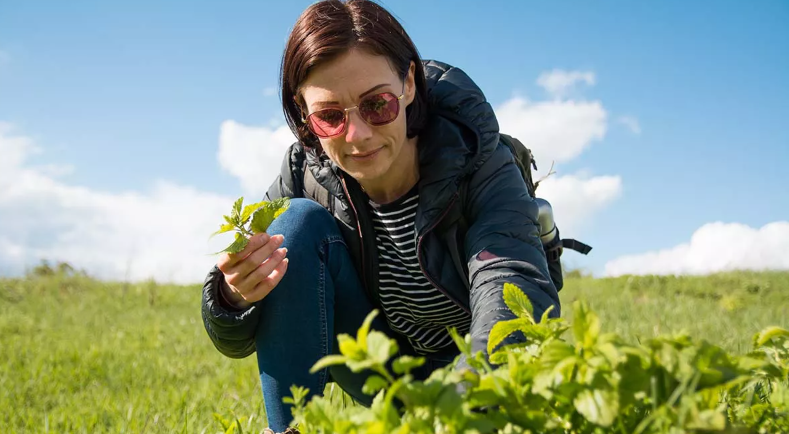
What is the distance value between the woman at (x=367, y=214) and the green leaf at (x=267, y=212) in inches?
7.7

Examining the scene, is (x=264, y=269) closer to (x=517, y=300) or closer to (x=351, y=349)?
(x=517, y=300)

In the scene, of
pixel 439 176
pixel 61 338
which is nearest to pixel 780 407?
pixel 439 176

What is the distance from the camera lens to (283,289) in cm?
216

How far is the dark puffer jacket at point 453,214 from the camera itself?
6.18 feet

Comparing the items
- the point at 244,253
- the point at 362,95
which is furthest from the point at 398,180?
the point at 244,253

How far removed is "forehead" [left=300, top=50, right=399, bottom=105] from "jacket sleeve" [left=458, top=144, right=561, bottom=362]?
1.58 ft

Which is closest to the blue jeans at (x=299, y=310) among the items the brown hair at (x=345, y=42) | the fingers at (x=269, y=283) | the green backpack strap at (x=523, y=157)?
the fingers at (x=269, y=283)

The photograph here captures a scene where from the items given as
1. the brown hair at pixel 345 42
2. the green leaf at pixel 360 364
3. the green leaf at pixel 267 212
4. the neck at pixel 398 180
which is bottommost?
the green leaf at pixel 360 364

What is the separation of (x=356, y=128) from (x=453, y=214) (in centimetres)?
45

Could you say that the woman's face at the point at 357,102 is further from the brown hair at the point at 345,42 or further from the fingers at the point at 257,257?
the fingers at the point at 257,257

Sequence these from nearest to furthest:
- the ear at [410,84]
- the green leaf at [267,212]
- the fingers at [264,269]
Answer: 1. the green leaf at [267,212]
2. the fingers at [264,269]
3. the ear at [410,84]

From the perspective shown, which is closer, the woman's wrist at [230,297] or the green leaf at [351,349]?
the green leaf at [351,349]

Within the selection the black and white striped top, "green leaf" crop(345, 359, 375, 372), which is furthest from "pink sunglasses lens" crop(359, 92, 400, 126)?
"green leaf" crop(345, 359, 375, 372)

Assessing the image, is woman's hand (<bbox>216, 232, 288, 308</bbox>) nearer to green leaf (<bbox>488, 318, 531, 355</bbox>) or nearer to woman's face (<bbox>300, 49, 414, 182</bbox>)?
woman's face (<bbox>300, 49, 414, 182</bbox>)
